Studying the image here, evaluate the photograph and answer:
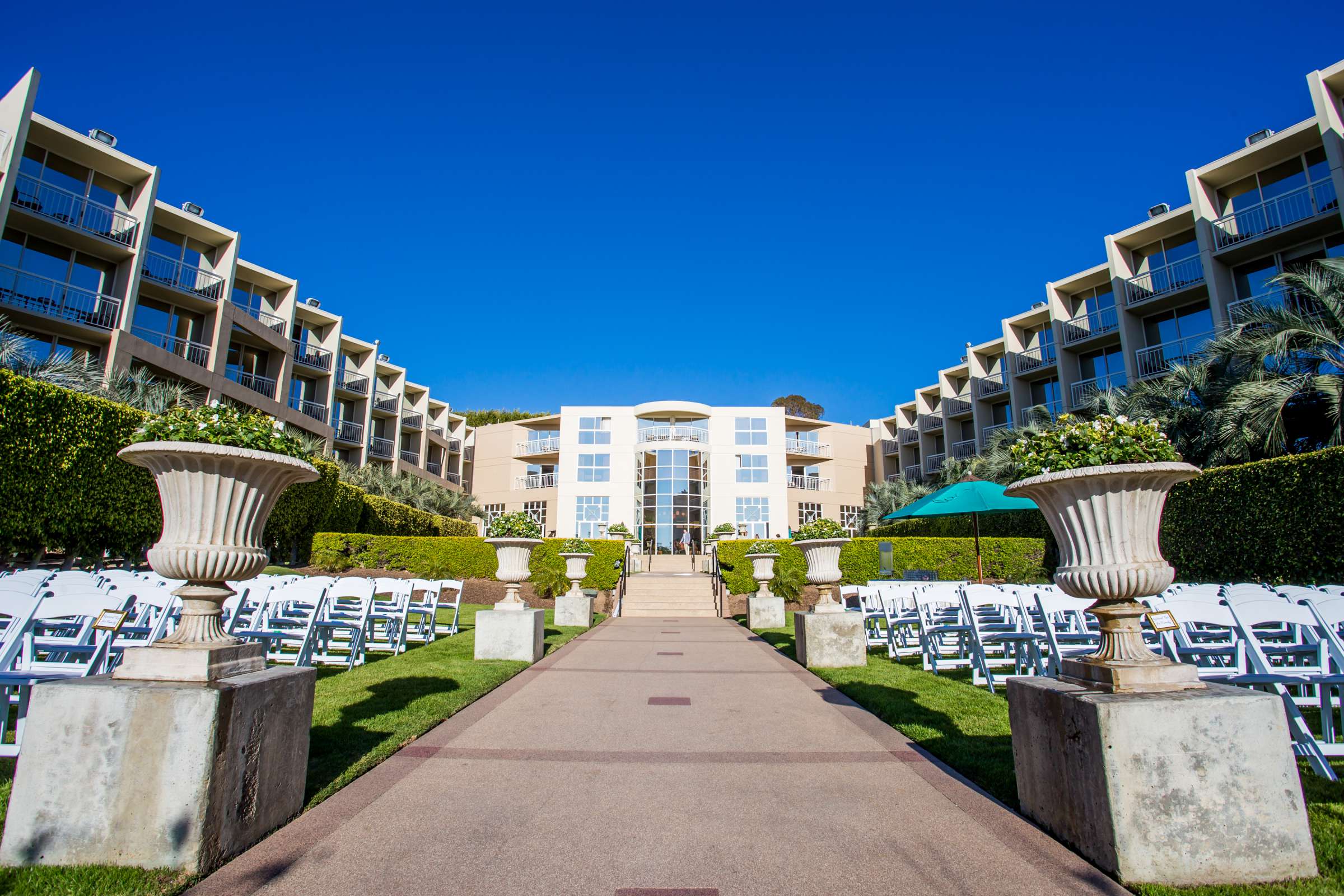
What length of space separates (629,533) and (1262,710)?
33057 millimetres

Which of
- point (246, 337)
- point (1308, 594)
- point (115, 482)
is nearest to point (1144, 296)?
point (1308, 594)

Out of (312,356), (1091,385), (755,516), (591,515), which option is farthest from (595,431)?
(1091,385)

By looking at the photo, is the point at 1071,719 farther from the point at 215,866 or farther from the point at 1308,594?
the point at 1308,594

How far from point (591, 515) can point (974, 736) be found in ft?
122

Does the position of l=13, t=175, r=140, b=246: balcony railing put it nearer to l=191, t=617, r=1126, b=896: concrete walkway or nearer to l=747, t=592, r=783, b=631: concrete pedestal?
l=747, t=592, r=783, b=631: concrete pedestal

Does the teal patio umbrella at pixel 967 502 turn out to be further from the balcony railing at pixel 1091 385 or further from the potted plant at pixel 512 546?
the balcony railing at pixel 1091 385

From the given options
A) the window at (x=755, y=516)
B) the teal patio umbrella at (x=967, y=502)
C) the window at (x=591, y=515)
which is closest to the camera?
the teal patio umbrella at (x=967, y=502)

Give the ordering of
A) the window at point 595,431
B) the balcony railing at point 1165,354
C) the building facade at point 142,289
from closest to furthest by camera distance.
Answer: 1. the building facade at point 142,289
2. the balcony railing at point 1165,354
3. the window at point 595,431

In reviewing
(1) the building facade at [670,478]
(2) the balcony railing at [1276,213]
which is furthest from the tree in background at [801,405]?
(2) the balcony railing at [1276,213]

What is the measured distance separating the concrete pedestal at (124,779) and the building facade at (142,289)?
67.6ft

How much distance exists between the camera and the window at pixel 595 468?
41969mm

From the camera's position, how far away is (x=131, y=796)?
2713 mm

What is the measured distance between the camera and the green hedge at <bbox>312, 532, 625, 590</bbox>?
2053 cm

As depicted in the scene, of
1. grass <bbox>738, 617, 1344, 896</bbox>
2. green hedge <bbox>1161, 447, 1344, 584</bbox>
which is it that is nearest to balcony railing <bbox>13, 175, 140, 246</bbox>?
grass <bbox>738, 617, 1344, 896</bbox>
